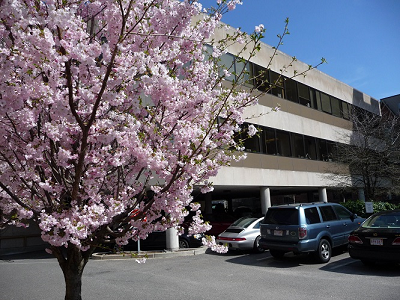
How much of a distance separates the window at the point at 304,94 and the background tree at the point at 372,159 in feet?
12.9

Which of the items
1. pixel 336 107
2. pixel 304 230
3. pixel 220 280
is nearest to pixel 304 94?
pixel 336 107

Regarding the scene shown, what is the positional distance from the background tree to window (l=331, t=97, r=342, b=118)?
4.84 feet

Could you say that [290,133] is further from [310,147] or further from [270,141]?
[310,147]

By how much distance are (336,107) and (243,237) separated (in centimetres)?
1723

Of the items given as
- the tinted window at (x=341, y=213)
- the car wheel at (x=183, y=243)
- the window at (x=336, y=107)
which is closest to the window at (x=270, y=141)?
the car wheel at (x=183, y=243)

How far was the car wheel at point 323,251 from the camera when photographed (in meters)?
10.8

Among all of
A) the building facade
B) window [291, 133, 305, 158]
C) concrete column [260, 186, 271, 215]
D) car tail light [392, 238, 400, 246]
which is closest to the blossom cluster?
car tail light [392, 238, 400, 246]

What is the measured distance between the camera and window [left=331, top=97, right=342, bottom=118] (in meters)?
26.4

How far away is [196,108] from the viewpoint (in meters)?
4.64

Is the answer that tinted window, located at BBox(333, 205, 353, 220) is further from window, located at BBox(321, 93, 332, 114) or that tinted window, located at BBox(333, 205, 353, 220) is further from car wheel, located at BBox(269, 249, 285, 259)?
window, located at BBox(321, 93, 332, 114)

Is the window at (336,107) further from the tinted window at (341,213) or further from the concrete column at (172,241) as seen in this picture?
the concrete column at (172,241)

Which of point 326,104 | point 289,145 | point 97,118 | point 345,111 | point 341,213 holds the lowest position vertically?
point 341,213

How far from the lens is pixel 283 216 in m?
11.3

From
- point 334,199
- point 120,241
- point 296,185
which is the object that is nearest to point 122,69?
point 120,241
